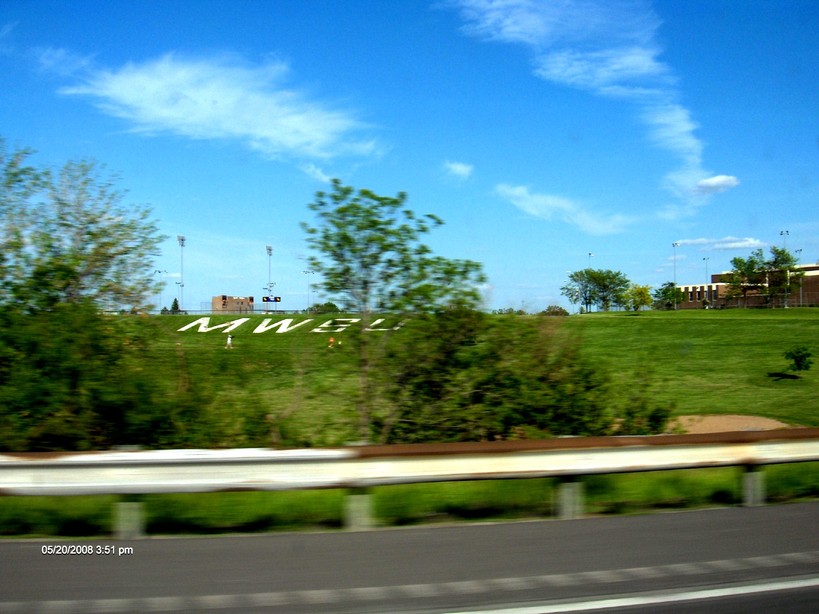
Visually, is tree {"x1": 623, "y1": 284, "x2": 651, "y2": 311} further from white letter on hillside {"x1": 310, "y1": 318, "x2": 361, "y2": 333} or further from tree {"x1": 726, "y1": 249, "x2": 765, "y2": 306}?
white letter on hillside {"x1": 310, "y1": 318, "x2": 361, "y2": 333}

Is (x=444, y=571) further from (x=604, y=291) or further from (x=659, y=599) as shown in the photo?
(x=604, y=291)

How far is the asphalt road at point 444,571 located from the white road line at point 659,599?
0.01m

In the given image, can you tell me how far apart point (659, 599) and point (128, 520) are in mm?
4688

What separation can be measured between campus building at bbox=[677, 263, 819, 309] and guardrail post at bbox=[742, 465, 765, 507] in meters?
100

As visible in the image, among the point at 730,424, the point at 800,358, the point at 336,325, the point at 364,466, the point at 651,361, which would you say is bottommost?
the point at 730,424

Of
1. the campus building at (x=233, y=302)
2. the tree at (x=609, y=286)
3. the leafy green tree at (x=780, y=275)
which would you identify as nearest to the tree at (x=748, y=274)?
the leafy green tree at (x=780, y=275)

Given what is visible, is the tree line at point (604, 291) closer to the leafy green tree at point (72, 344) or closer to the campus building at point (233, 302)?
the campus building at point (233, 302)

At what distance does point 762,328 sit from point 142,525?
5723cm

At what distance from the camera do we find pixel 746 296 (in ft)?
347

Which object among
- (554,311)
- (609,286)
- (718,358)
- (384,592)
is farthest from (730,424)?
(609,286)

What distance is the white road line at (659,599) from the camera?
17.3 ft

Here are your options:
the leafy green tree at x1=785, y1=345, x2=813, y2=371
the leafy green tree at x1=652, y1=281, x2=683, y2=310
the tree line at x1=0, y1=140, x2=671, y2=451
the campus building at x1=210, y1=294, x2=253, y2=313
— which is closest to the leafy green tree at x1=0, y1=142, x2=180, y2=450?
the tree line at x1=0, y1=140, x2=671, y2=451

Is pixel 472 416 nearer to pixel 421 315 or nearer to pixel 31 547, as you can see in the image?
pixel 421 315

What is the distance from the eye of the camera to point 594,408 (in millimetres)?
12289
